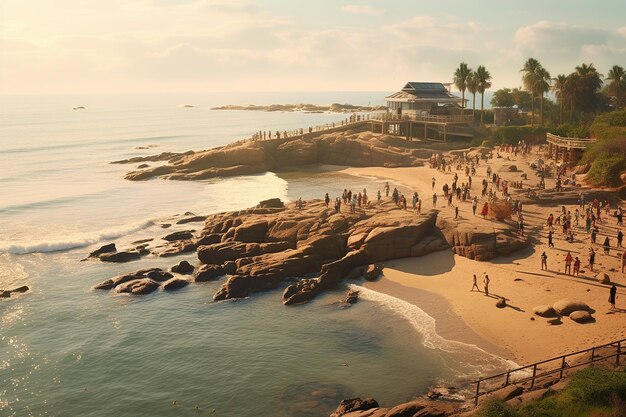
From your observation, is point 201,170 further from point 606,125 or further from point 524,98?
point 524,98

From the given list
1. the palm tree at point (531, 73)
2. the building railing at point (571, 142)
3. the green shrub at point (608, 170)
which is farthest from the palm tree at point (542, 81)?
the green shrub at point (608, 170)

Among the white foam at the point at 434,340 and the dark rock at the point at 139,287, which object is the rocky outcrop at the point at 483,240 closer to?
the white foam at the point at 434,340

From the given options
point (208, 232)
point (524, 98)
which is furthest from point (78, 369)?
point (524, 98)

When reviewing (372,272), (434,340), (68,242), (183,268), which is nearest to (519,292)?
(434,340)

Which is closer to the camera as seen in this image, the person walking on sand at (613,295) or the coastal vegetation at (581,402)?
the coastal vegetation at (581,402)

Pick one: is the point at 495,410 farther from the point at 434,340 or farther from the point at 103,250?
the point at 103,250
